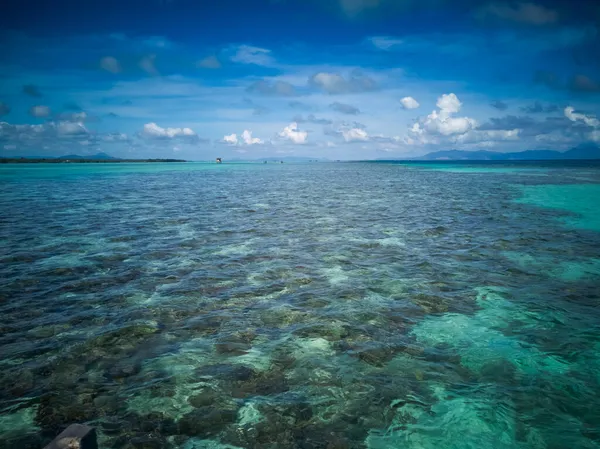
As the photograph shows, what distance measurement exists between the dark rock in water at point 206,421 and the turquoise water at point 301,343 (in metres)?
0.02

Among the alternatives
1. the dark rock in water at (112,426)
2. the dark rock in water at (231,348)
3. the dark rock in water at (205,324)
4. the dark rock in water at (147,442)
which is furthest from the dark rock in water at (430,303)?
the dark rock in water at (112,426)

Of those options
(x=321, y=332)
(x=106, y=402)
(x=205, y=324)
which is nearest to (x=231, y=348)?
(x=205, y=324)

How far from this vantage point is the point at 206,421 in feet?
17.9

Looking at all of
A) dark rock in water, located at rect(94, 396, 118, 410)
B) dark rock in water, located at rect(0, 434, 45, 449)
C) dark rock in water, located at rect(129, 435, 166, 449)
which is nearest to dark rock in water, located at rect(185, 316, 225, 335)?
dark rock in water, located at rect(94, 396, 118, 410)

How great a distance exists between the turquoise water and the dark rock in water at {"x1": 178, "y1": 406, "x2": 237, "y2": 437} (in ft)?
0.07

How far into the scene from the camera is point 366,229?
2073 cm

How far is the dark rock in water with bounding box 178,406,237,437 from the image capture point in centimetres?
525

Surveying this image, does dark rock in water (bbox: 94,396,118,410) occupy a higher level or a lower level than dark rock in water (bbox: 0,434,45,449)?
lower

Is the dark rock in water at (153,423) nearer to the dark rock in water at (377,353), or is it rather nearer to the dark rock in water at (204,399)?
the dark rock in water at (204,399)

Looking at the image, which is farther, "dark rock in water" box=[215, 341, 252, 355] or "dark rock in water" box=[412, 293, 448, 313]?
"dark rock in water" box=[412, 293, 448, 313]

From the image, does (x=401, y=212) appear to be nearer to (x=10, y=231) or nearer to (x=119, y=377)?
(x=119, y=377)

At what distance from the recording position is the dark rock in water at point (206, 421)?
525 cm

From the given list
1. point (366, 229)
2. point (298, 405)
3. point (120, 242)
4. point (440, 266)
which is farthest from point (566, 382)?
point (120, 242)

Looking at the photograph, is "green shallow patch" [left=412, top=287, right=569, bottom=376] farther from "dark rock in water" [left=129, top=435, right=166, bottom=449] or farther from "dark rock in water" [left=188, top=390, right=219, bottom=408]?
"dark rock in water" [left=129, top=435, right=166, bottom=449]
